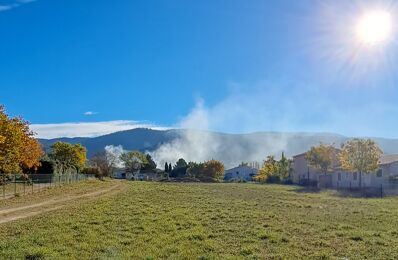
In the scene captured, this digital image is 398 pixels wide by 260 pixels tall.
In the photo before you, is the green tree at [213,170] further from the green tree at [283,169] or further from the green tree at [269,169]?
the green tree at [283,169]

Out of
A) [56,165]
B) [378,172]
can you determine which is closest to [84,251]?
[56,165]

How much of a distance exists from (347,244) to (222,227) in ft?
15.3

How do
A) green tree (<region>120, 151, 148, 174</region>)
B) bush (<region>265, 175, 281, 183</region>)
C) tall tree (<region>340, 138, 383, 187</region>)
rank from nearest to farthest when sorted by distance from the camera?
tall tree (<region>340, 138, 383, 187</region>)
bush (<region>265, 175, 281, 183</region>)
green tree (<region>120, 151, 148, 174</region>)

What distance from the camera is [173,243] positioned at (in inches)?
513

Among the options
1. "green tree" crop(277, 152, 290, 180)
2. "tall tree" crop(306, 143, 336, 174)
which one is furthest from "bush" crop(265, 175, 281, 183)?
"tall tree" crop(306, 143, 336, 174)

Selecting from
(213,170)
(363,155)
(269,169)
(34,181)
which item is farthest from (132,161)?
(34,181)

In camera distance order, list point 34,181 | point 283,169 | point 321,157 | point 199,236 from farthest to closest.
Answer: point 283,169
point 321,157
point 34,181
point 199,236

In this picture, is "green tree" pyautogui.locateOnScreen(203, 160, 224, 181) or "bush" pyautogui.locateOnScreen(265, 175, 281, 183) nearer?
"bush" pyautogui.locateOnScreen(265, 175, 281, 183)

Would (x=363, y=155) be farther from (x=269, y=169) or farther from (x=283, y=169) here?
(x=269, y=169)

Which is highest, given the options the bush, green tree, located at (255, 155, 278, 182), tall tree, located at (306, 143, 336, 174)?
tall tree, located at (306, 143, 336, 174)

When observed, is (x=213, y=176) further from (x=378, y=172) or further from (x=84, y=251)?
(x=84, y=251)

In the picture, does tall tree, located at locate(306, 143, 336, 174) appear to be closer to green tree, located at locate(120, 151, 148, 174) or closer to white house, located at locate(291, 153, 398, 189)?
white house, located at locate(291, 153, 398, 189)

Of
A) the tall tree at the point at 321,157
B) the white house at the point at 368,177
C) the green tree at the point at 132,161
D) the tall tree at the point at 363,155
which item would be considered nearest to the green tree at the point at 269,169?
the white house at the point at 368,177

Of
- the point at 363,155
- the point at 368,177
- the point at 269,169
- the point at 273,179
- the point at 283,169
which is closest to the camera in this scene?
the point at 363,155
